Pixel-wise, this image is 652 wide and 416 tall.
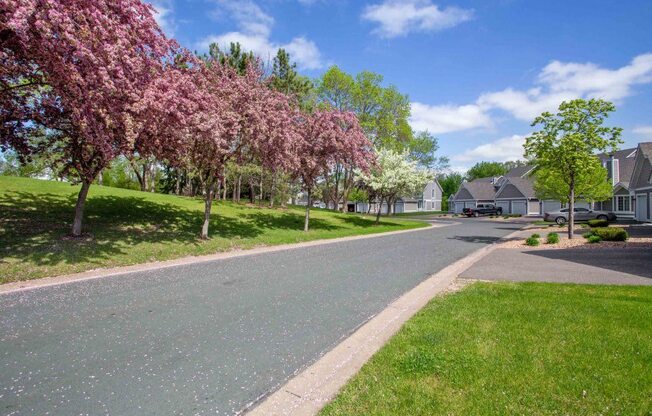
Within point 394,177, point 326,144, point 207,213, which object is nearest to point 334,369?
point 207,213

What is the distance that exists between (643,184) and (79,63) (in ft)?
123

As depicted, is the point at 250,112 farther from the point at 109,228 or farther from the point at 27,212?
the point at 27,212

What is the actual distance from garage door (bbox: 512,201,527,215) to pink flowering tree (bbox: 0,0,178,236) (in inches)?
2124

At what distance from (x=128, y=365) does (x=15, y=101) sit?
11.5 meters

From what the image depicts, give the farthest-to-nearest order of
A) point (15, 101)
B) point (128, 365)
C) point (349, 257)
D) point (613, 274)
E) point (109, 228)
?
point (109, 228), point (349, 257), point (15, 101), point (613, 274), point (128, 365)

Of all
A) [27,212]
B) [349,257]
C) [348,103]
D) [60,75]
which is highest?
[348,103]

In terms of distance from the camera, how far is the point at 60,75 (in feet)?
28.5

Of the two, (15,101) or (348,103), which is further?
(348,103)

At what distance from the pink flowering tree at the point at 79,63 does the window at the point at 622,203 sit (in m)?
44.0

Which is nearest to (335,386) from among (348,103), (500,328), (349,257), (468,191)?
(500,328)

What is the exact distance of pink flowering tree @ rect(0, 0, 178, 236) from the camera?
7957mm

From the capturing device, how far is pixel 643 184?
28875 millimetres

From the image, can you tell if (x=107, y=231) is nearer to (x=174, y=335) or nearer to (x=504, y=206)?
(x=174, y=335)

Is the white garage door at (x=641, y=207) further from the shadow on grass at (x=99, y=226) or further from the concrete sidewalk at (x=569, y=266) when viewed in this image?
the shadow on grass at (x=99, y=226)
